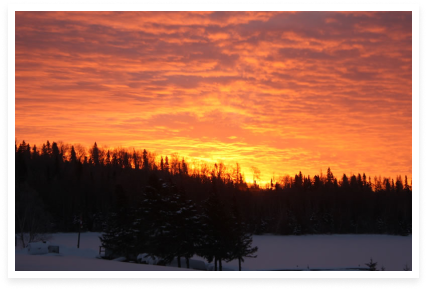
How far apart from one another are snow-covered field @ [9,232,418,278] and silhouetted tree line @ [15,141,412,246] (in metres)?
3.07

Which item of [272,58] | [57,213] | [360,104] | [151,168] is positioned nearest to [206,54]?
[272,58]

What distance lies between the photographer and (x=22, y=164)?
48125 millimetres

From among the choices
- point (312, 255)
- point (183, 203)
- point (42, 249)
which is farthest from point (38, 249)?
point (312, 255)

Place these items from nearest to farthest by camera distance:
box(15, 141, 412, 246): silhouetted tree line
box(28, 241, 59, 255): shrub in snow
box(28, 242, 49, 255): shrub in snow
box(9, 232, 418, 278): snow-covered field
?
1. box(9, 232, 418, 278): snow-covered field
2. box(28, 242, 49, 255): shrub in snow
3. box(28, 241, 59, 255): shrub in snow
4. box(15, 141, 412, 246): silhouetted tree line

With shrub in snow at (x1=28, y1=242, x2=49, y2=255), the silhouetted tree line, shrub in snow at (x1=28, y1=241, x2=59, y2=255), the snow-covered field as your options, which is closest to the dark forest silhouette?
the silhouetted tree line

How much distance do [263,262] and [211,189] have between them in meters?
10.3

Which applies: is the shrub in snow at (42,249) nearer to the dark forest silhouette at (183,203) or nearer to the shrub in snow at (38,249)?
Answer: the shrub in snow at (38,249)

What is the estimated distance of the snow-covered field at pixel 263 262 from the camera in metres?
11.6

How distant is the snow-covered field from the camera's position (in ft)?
38.2

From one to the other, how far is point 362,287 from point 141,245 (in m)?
15.2

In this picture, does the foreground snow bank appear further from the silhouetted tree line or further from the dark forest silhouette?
the silhouetted tree line

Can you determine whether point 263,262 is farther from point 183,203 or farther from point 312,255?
point 183,203

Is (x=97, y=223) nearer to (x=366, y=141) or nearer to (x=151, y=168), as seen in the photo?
(x=151, y=168)

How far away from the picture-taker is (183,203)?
2409cm
